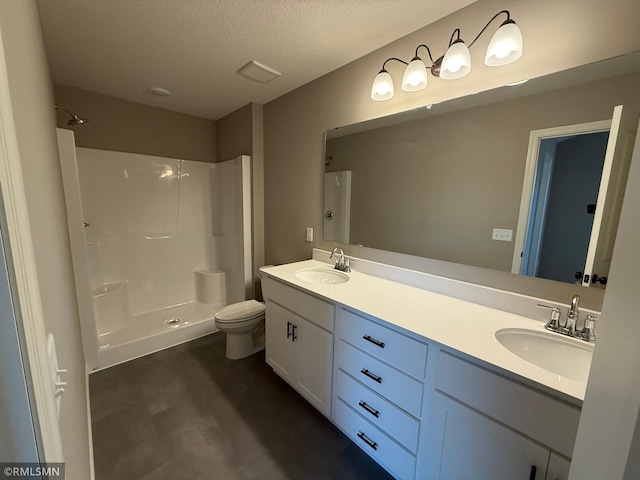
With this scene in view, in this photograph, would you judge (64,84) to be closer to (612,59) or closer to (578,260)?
(612,59)

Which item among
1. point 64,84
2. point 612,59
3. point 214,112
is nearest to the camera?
point 612,59

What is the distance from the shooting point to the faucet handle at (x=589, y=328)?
3.35 feet

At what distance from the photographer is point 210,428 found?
62.4 inches

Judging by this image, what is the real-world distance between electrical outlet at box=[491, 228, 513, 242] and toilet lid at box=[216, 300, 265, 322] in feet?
5.96

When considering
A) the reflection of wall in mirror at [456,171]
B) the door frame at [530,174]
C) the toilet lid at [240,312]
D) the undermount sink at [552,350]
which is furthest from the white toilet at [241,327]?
the door frame at [530,174]

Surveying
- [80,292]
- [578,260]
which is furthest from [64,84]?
[578,260]

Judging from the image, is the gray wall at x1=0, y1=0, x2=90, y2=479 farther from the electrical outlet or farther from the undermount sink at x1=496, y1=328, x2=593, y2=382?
the electrical outlet

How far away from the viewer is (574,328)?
42.2 inches

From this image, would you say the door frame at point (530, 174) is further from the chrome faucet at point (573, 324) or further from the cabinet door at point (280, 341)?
the cabinet door at point (280, 341)

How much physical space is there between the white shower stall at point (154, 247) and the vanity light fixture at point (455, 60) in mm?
1558

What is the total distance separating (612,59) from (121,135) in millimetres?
3486

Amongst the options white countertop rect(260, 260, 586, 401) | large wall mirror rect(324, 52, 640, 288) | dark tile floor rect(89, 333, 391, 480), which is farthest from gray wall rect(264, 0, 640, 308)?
dark tile floor rect(89, 333, 391, 480)

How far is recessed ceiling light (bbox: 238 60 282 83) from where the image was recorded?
6.28 ft

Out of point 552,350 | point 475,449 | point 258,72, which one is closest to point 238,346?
point 475,449
